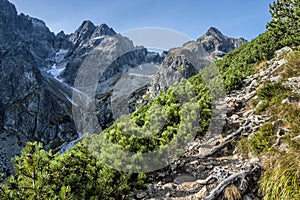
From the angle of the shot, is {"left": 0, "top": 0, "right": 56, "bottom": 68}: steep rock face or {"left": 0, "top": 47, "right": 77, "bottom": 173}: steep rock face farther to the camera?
{"left": 0, "top": 0, "right": 56, "bottom": 68}: steep rock face

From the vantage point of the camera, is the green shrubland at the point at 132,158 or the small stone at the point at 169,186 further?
the small stone at the point at 169,186

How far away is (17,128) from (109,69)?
9243 cm

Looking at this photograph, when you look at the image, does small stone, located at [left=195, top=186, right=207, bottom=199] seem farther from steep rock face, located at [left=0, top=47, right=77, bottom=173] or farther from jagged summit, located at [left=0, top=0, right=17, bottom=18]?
jagged summit, located at [left=0, top=0, right=17, bottom=18]

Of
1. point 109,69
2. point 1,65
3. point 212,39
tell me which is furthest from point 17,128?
point 212,39

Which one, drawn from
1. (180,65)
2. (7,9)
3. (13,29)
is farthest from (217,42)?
(7,9)

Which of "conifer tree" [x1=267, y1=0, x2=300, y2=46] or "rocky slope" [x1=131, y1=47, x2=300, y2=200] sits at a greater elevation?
"conifer tree" [x1=267, y1=0, x2=300, y2=46]

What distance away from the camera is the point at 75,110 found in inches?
4899

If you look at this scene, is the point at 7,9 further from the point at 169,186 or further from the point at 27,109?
the point at 169,186

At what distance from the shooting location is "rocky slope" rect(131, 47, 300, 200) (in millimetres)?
6582

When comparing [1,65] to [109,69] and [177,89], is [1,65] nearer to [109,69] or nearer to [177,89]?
[109,69]

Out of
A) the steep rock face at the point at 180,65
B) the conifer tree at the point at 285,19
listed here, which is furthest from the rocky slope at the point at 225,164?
the steep rock face at the point at 180,65

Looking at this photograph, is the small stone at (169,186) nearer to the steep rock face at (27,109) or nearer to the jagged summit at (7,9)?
the steep rock face at (27,109)

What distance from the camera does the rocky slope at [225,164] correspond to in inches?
259

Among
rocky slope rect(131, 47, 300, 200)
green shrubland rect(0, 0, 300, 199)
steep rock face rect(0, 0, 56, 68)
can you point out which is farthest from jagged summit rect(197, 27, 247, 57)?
green shrubland rect(0, 0, 300, 199)
